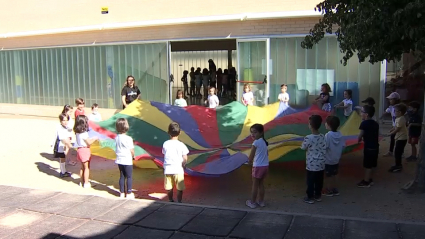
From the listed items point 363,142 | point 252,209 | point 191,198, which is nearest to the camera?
point 252,209

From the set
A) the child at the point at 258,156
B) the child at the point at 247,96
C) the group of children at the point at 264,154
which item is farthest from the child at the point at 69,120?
the child at the point at 247,96

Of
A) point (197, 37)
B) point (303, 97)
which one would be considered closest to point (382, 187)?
point (303, 97)

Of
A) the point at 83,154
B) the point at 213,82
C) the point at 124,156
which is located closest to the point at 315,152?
the point at 124,156

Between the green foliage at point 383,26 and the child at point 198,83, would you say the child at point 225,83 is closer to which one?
the child at point 198,83

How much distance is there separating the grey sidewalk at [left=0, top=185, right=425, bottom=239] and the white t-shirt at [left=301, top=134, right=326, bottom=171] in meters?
1.00

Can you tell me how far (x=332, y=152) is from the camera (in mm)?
6207

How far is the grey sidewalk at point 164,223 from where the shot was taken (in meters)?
4.69

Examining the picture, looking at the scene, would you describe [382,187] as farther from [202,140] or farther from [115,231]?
[115,231]

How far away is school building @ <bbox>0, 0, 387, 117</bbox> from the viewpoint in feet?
37.0

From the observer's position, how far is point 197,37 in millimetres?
12781

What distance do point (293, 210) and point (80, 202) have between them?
283 centimetres

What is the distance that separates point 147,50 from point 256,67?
147 inches

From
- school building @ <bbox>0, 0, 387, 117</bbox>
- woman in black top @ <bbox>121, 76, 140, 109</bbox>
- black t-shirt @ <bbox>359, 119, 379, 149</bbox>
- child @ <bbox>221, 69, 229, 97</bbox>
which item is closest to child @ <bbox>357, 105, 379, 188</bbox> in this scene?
black t-shirt @ <bbox>359, 119, 379, 149</bbox>

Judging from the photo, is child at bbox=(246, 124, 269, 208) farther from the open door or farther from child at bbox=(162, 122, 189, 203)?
the open door
